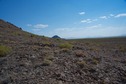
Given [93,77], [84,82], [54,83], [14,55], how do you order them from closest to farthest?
[54,83] < [84,82] < [93,77] < [14,55]

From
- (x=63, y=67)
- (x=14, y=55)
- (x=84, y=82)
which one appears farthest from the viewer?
(x=14, y=55)

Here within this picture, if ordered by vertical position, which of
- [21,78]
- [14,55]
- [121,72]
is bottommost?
[121,72]

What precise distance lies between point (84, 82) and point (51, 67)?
221 cm

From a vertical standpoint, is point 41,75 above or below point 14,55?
below

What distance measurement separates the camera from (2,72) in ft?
24.5

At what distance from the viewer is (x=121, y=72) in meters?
9.54

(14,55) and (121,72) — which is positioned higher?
(14,55)

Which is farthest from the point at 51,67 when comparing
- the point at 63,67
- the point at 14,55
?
the point at 14,55

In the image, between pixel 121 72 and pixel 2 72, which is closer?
pixel 2 72

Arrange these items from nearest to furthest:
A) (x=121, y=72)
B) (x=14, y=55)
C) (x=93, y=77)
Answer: (x=93, y=77) → (x=121, y=72) → (x=14, y=55)

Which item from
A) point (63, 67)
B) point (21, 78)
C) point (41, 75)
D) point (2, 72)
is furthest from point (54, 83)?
point (2, 72)

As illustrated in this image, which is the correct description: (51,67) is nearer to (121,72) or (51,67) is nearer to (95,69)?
(95,69)

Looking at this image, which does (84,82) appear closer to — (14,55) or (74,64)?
(74,64)

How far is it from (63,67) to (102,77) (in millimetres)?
2352
